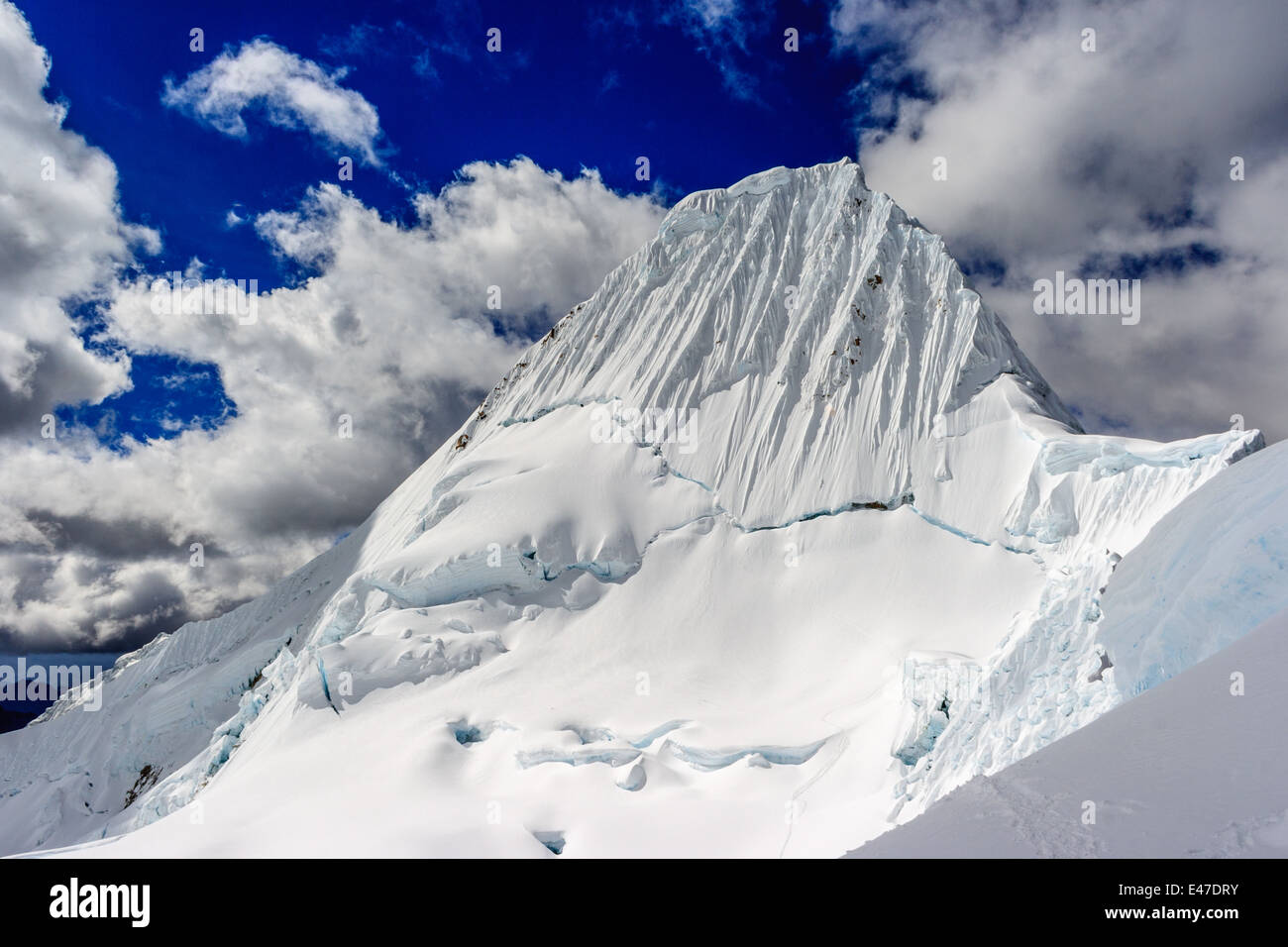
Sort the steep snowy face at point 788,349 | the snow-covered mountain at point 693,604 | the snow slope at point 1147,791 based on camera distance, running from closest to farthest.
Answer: the snow slope at point 1147,791
the snow-covered mountain at point 693,604
the steep snowy face at point 788,349

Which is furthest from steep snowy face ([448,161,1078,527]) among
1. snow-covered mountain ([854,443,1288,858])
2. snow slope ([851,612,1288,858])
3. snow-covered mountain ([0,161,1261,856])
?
snow slope ([851,612,1288,858])

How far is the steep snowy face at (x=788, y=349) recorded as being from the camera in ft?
89.0

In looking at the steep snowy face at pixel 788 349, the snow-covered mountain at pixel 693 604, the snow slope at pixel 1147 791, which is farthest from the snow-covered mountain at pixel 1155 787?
the steep snowy face at pixel 788 349

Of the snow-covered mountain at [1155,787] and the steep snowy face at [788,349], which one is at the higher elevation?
the steep snowy face at [788,349]

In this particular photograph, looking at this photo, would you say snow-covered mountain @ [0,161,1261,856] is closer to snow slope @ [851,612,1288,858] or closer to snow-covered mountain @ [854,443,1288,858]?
snow-covered mountain @ [854,443,1288,858]

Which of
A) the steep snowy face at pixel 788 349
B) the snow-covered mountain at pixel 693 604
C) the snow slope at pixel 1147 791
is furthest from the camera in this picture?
the steep snowy face at pixel 788 349

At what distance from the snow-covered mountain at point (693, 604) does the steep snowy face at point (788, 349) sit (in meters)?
0.13

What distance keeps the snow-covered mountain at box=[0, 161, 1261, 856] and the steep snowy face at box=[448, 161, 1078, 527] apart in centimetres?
13

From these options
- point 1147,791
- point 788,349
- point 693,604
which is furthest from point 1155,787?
point 788,349

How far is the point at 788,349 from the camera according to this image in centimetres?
3056

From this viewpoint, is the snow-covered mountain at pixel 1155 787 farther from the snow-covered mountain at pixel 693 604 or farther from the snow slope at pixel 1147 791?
the snow-covered mountain at pixel 693 604

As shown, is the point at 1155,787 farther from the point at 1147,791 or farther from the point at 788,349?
the point at 788,349

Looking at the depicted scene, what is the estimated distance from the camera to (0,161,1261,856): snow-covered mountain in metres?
14.1
